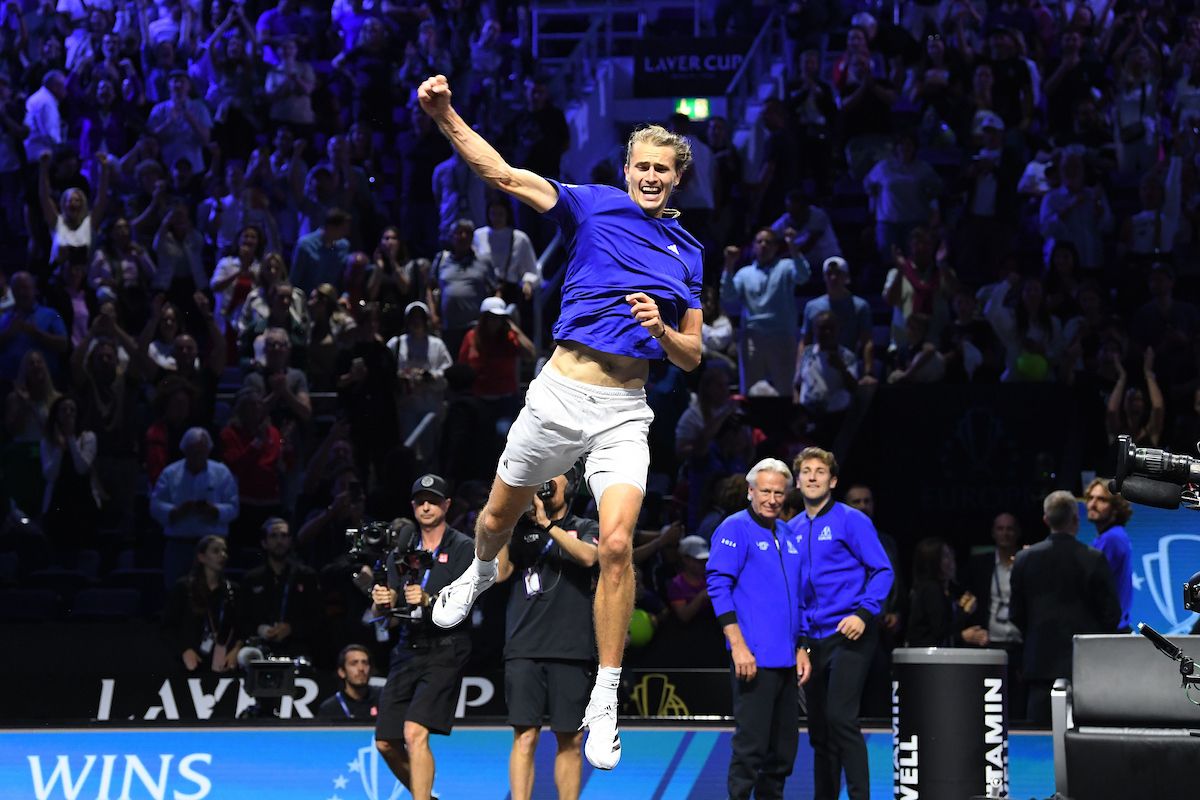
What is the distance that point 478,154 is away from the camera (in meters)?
5.95

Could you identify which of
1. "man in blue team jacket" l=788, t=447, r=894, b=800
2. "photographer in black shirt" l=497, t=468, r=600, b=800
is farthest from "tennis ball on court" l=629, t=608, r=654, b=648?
"photographer in black shirt" l=497, t=468, r=600, b=800

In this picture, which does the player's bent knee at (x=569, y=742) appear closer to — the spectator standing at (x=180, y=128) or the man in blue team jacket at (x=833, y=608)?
the man in blue team jacket at (x=833, y=608)

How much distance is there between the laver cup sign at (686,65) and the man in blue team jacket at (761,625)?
11289 mm

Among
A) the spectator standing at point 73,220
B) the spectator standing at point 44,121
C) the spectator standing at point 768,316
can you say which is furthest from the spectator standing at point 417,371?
the spectator standing at point 44,121

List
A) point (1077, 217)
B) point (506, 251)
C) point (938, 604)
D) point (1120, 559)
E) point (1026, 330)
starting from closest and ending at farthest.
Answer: point (1120, 559), point (938, 604), point (1026, 330), point (506, 251), point (1077, 217)

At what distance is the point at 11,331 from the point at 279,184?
115 inches

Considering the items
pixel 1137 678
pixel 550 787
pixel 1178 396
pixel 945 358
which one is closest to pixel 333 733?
pixel 550 787

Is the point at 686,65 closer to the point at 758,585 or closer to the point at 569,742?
the point at 758,585

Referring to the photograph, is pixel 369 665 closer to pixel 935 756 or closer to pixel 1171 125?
pixel 935 756

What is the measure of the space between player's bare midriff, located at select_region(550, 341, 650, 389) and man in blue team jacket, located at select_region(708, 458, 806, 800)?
2.62m

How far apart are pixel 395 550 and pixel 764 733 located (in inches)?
81.7

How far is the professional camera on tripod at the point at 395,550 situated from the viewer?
888 cm

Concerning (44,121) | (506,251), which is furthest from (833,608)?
(44,121)

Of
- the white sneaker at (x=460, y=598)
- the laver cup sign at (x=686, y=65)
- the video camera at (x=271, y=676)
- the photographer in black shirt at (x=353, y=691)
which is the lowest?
the photographer in black shirt at (x=353, y=691)
